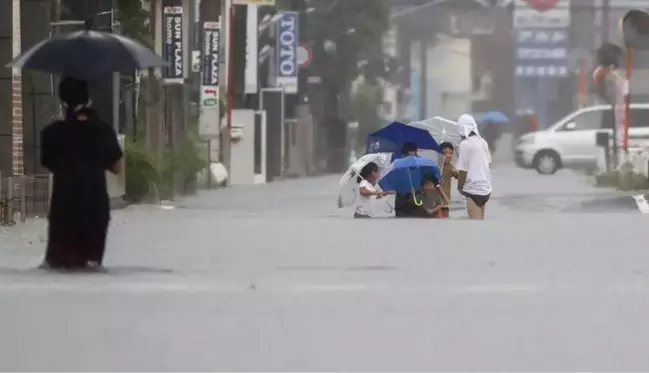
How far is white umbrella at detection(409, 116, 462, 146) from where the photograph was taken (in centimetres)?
2656

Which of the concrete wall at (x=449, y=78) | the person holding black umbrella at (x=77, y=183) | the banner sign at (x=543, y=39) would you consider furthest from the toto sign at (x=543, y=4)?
the person holding black umbrella at (x=77, y=183)

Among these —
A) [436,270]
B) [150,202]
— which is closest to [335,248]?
[436,270]

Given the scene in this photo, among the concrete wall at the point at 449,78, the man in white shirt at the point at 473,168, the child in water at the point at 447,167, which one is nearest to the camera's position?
the man in white shirt at the point at 473,168

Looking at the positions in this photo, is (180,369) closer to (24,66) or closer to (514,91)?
(24,66)

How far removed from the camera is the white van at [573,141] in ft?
176

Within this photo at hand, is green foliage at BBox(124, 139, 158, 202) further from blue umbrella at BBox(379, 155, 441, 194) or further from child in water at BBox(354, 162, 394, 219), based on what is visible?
blue umbrella at BBox(379, 155, 441, 194)

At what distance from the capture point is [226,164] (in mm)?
46312

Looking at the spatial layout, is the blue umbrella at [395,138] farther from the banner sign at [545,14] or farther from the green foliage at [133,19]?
the banner sign at [545,14]

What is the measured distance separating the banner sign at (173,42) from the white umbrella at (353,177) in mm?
11549

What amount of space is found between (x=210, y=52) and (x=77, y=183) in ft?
94.9

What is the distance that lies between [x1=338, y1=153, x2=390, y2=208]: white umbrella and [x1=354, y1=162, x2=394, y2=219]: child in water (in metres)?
0.53

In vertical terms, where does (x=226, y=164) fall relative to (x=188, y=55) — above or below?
below

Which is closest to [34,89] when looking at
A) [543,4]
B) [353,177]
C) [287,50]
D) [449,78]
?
[353,177]

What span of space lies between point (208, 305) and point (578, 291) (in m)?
2.64
